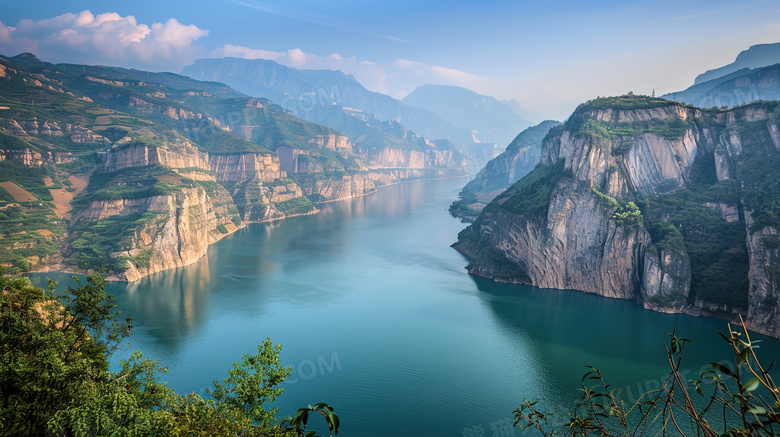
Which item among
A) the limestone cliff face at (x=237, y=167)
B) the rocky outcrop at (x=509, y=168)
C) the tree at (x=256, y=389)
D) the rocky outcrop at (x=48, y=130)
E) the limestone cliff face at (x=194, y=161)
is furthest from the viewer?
the rocky outcrop at (x=509, y=168)

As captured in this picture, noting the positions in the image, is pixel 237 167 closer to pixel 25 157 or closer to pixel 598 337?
pixel 25 157

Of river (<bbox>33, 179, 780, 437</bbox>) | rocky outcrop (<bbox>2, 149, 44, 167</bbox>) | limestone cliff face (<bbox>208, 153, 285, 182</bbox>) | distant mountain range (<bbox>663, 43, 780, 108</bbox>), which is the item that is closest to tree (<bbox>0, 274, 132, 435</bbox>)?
river (<bbox>33, 179, 780, 437</bbox>)

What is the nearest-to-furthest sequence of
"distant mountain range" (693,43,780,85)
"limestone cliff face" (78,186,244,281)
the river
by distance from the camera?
the river → "limestone cliff face" (78,186,244,281) → "distant mountain range" (693,43,780,85)

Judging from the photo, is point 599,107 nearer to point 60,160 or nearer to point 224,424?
point 224,424

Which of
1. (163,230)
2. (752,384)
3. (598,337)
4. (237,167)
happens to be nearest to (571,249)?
(598,337)

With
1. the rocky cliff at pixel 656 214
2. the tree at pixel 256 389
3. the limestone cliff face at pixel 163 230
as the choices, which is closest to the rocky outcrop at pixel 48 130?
the limestone cliff face at pixel 163 230

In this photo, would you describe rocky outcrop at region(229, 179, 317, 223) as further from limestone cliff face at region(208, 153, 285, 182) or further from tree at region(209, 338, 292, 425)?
tree at region(209, 338, 292, 425)

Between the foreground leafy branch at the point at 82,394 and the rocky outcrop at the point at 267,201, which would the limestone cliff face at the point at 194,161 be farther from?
the foreground leafy branch at the point at 82,394
